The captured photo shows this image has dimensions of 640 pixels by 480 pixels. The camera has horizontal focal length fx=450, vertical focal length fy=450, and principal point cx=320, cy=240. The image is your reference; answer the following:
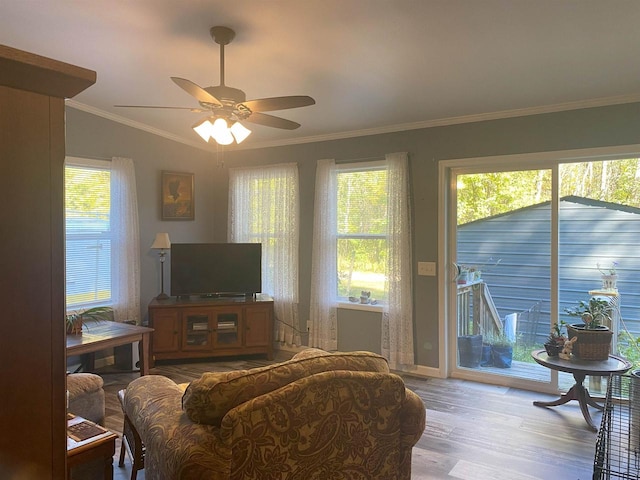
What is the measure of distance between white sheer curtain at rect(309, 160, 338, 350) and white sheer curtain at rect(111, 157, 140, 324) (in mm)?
1941

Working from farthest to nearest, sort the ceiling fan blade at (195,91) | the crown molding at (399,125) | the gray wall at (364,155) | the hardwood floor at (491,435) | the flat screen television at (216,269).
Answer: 1. the flat screen television at (216,269)
2. the gray wall at (364,155)
3. the crown molding at (399,125)
4. the hardwood floor at (491,435)
5. the ceiling fan blade at (195,91)

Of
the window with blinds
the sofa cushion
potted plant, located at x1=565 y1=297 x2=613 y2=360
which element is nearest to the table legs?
potted plant, located at x1=565 y1=297 x2=613 y2=360

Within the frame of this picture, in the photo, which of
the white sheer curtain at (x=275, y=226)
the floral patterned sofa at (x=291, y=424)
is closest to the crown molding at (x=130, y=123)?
the white sheer curtain at (x=275, y=226)

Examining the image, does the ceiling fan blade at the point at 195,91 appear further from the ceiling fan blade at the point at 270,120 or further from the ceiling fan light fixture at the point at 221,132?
the ceiling fan blade at the point at 270,120

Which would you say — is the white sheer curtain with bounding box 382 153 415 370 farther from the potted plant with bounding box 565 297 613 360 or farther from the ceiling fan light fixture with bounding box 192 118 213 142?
the ceiling fan light fixture with bounding box 192 118 213 142

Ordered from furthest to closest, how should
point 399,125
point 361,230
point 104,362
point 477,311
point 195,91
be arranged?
1. point 361,230
2. point 104,362
3. point 399,125
4. point 477,311
5. point 195,91

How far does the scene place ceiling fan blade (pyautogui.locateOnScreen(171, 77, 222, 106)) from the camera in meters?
2.35

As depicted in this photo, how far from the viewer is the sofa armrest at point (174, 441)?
4.97 ft

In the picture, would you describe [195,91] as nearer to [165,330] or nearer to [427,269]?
[427,269]

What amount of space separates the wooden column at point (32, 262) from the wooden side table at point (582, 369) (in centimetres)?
321

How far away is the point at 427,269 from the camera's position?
434 cm

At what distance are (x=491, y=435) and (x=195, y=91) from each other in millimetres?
2931

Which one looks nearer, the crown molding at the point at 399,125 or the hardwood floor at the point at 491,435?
the hardwood floor at the point at 491,435

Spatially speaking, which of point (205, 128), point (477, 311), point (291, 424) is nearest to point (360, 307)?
point (477, 311)
